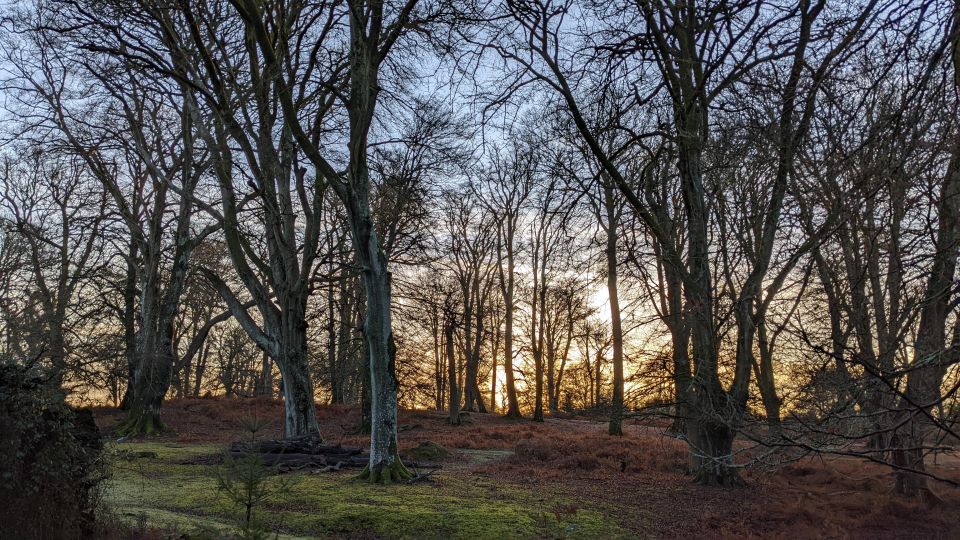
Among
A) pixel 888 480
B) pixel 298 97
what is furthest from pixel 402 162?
pixel 888 480

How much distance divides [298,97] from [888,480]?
14.6 metres

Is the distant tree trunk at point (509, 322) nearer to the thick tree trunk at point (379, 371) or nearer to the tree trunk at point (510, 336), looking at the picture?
the tree trunk at point (510, 336)

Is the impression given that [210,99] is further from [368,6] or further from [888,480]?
[888,480]

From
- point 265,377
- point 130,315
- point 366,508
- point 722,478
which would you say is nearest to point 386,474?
point 366,508

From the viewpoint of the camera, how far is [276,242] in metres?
15.0

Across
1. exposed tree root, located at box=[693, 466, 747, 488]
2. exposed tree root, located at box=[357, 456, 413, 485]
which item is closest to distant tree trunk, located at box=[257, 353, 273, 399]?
exposed tree root, located at box=[357, 456, 413, 485]

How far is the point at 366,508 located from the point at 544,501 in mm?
2869

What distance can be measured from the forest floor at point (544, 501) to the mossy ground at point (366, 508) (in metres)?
0.02

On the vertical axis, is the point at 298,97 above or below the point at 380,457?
above

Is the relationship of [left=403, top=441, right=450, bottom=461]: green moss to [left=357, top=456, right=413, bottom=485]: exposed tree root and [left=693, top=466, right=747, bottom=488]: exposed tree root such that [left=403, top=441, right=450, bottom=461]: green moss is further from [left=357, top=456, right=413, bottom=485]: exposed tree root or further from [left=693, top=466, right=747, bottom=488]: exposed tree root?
[left=693, top=466, right=747, bottom=488]: exposed tree root

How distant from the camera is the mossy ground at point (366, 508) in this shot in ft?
24.0

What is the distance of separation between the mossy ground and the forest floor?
0.07 ft

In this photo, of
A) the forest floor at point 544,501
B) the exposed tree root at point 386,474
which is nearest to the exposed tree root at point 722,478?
the forest floor at point 544,501

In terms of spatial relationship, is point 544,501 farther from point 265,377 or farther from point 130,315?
point 265,377
